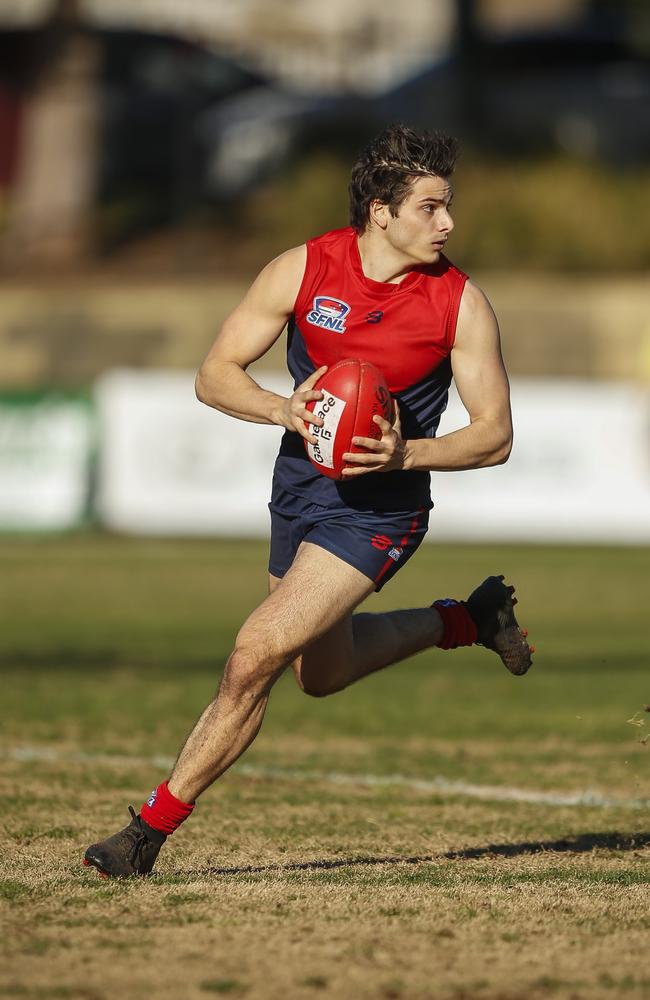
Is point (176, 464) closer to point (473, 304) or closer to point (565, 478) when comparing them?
point (565, 478)

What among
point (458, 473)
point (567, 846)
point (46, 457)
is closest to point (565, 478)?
point (458, 473)

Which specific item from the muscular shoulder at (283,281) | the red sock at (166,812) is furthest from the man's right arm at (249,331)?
the red sock at (166,812)

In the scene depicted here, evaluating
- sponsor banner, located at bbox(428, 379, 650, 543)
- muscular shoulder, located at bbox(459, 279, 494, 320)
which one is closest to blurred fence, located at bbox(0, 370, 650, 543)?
sponsor banner, located at bbox(428, 379, 650, 543)

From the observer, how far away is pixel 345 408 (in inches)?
229

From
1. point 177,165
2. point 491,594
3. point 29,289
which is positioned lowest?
point 491,594

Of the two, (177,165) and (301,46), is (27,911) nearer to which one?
(177,165)

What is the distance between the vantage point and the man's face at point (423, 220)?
623 centimetres

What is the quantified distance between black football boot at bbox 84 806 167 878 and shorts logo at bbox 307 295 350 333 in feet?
6.06

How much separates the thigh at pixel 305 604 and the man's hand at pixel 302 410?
46 cm

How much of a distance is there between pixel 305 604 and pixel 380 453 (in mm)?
572

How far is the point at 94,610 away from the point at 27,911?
10.9 meters

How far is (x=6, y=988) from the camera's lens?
462cm

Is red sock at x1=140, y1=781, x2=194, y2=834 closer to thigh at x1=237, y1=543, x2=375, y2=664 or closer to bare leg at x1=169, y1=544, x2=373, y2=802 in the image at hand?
bare leg at x1=169, y1=544, x2=373, y2=802

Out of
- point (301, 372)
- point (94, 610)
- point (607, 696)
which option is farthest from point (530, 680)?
point (301, 372)
